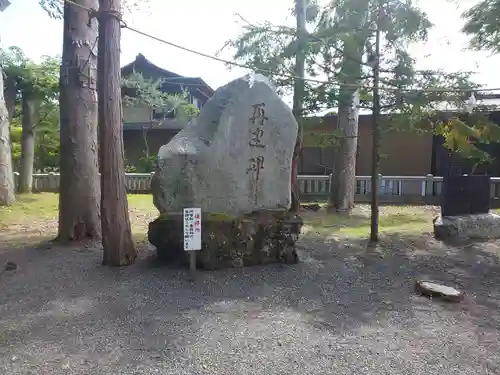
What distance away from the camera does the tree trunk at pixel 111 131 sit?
196 inches

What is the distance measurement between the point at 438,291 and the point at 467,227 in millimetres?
3176

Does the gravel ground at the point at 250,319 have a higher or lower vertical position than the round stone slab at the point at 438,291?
lower

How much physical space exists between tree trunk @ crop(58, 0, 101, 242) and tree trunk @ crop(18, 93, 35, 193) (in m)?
7.84

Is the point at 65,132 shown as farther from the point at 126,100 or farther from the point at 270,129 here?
the point at 126,100

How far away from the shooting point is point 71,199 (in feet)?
21.7

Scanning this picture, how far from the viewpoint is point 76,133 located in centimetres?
675

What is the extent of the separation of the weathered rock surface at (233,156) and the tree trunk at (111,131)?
0.54m

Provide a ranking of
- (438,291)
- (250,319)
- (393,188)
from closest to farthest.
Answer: (250,319) < (438,291) < (393,188)

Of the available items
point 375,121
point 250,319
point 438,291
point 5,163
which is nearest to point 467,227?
point 375,121

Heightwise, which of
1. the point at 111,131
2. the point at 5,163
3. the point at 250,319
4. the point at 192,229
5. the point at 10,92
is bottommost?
the point at 250,319

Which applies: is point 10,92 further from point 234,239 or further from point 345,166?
point 234,239

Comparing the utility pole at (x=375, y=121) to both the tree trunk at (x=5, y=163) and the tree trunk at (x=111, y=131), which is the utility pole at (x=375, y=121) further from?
the tree trunk at (x=5, y=163)

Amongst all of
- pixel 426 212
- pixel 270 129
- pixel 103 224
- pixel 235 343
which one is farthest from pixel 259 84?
pixel 426 212

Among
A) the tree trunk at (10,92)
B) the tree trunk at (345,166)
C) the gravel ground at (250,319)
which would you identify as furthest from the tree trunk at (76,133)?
the tree trunk at (10,92)
